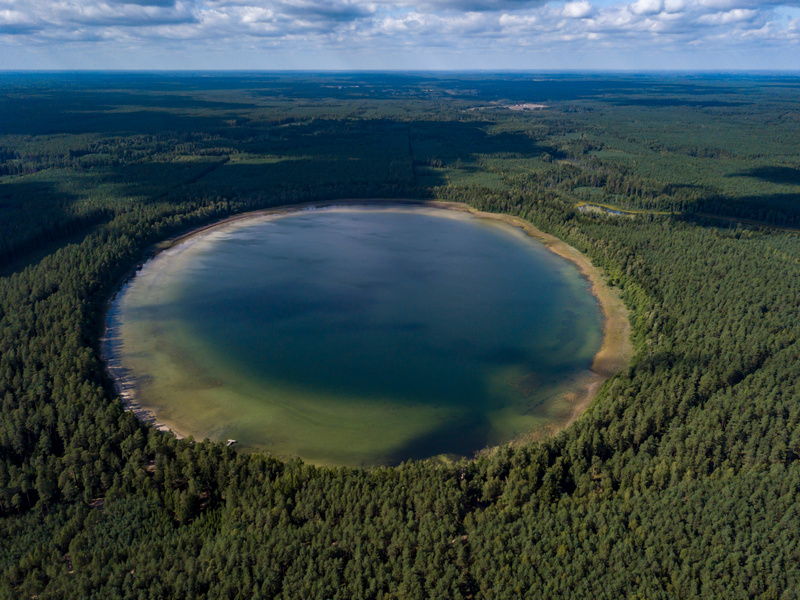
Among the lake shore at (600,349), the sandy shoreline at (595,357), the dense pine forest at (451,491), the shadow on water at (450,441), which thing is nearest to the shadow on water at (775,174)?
the sandy shoreline at (595,357)

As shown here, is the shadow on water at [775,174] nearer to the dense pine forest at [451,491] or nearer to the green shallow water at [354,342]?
the green shallow water at [354,342]

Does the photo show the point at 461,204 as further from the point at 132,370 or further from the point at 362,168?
the point at 132,370

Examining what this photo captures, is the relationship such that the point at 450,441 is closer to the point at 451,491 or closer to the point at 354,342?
the point at 451,491

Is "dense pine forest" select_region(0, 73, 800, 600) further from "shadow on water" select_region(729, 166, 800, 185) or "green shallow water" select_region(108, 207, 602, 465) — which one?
"shadow on water" select_region(729, 166, 800, 185)

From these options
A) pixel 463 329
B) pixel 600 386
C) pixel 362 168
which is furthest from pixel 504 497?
pixel 362 168

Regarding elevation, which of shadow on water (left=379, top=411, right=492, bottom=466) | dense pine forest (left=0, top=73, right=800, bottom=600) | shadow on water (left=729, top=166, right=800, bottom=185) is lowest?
shadow on water (left=379, top=411, right=492, bottom=466)

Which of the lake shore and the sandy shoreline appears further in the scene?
the lake shore

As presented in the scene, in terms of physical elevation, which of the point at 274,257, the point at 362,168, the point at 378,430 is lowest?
the point at 378,430

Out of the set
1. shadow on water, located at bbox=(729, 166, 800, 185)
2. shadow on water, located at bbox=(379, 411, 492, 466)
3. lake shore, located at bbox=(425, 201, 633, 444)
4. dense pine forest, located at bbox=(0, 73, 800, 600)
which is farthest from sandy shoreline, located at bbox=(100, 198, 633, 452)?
shadow on water, located at bbox=(729, 166, 800, 185)
